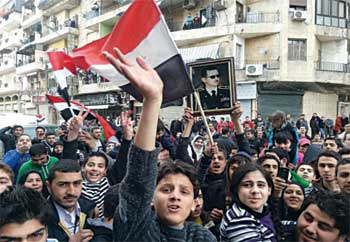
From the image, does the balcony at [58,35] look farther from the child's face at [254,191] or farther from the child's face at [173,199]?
the child's face at [173,199]

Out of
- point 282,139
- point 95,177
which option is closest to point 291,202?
point 95,177

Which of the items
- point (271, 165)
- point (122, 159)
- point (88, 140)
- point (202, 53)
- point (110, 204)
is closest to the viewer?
point (110, 204)

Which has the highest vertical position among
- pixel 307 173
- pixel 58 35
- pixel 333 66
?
pixel 58 35

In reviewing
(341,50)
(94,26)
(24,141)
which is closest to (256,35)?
(341,50)

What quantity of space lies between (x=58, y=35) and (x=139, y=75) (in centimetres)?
3174

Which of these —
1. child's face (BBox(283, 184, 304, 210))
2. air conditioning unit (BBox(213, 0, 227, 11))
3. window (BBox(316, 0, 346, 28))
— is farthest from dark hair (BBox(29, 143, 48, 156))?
window (BBox(316, 0, 346, 28))

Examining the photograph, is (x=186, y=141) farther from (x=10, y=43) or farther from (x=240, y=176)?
(x=10, y=43)

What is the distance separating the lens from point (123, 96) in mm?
24984

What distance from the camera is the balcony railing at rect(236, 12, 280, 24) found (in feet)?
63.1

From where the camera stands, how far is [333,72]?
19.6 metres

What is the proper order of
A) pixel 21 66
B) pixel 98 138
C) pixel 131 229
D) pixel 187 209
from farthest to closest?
pixel 21 66 < pixel 98 138 < pixel 187 209 < pixel 131 229

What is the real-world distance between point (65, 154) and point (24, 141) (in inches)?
76.7

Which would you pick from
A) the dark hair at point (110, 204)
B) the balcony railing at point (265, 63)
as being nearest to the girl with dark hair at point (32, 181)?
the dark hair at point (110, 204)

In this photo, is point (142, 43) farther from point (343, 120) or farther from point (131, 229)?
point (343, 120)
